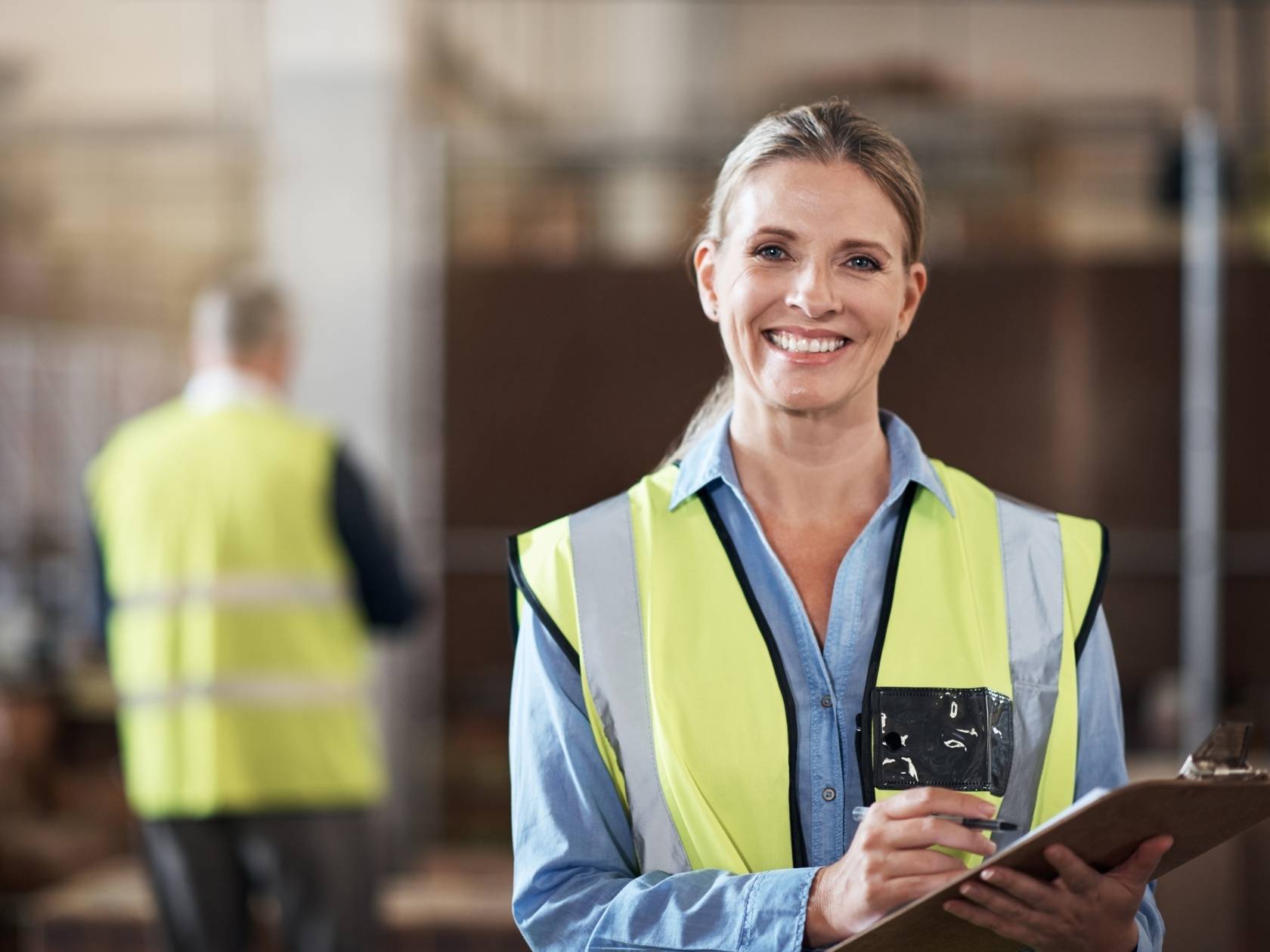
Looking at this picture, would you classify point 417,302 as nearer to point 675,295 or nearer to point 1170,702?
point 675,295

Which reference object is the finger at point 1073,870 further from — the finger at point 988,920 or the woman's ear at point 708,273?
the woman's ear at point 708,273

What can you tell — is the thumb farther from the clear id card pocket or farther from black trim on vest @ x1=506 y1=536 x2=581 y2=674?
black trim on vest @ x1=506 y1=536 x2=581 y2=674

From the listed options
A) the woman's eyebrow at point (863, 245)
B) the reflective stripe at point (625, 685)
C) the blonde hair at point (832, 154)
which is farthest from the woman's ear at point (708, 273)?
the reflective stripe at point (625, 685)

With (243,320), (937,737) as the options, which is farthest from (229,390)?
(937,737)

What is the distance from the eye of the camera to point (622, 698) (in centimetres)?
133

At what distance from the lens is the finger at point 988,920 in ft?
3.78

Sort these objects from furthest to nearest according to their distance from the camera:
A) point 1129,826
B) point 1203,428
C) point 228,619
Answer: point 1203,428 < point 228,619 < point 1129,826

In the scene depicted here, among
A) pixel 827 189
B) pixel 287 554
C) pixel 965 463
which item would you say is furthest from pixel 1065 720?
pixel 965 463

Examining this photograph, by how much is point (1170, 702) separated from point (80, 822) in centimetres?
305

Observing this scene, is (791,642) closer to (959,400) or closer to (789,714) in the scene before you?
(789,714)

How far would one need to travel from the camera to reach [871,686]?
4.33 feet

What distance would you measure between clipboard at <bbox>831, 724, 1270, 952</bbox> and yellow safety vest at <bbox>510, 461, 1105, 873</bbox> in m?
0.14

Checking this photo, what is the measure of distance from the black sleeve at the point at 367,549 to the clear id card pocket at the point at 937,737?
1.88 meters

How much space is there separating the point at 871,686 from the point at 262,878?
1964 mm
